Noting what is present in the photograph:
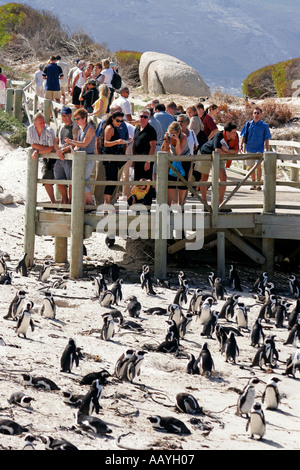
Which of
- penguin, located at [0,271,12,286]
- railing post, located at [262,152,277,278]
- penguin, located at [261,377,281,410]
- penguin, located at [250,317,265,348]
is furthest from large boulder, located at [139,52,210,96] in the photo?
penguin, located at [261,377,281,410]

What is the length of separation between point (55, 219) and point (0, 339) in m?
5.01

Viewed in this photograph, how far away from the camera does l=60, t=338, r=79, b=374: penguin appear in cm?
1095

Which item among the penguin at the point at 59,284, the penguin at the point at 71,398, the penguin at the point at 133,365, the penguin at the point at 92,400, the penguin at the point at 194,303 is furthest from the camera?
the penguin at the point at 59,284

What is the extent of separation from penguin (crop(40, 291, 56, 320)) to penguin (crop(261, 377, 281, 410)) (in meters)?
3.82

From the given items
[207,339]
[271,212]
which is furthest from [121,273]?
[207,339]

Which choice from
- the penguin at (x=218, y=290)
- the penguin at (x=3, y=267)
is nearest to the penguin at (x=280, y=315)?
the penguin at (x=218, y=290)

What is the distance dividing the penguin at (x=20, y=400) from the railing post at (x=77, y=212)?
6564 millimetres

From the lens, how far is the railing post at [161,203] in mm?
15805

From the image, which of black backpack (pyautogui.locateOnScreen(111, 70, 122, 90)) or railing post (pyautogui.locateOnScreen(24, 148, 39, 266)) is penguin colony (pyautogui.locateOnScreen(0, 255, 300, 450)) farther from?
black backpack (pyautogui.locateOnScreen(111, 70, 122, 90))

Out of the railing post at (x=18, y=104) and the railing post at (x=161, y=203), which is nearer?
the railing post at (x=161, y=203)

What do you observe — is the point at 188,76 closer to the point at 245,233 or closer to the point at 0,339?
the point at 245,233

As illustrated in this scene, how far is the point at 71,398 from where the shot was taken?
9852 millimetres

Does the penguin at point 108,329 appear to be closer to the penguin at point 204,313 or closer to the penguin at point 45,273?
the penguin at point 204,313

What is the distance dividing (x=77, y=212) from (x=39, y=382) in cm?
607
